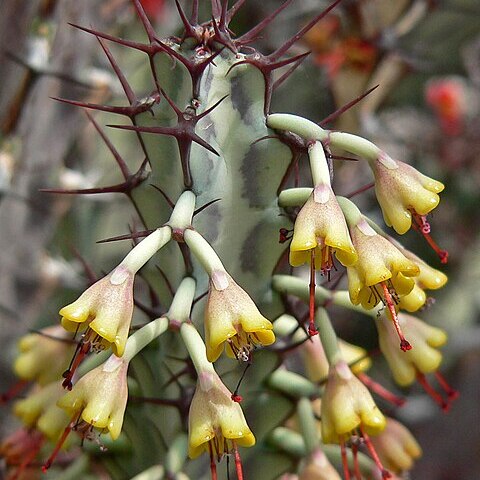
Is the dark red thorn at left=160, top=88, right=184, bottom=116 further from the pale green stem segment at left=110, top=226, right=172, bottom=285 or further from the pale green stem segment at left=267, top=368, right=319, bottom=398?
the pale green stem segment at left=267, top=368, right=319, bottom=398

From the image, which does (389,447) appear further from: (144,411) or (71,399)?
(71,399)

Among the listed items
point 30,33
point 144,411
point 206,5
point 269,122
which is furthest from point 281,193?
point 30,33

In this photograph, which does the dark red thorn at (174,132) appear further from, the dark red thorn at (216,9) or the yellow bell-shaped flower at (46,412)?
the yellow bell-shaped flower at (46,412)

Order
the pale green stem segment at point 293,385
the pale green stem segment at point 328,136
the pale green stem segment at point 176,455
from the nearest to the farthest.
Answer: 1. the pale green stem segment at point 328,136
2. the pale green stem segment at point 176,455
3. the pale green stem segment at point 293,385

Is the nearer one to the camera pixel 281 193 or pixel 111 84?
pixel 281 193

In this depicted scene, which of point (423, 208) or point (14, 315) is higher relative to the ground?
point (423, 208)

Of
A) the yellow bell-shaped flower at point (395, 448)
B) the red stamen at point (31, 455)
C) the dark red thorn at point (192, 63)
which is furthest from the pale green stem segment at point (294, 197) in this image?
the red stamen at point (31, 455)

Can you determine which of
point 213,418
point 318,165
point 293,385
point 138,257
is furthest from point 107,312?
point 293,385
